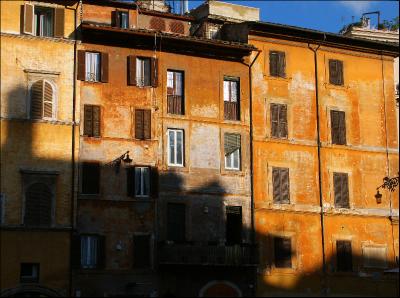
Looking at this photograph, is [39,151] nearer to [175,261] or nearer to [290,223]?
[175,261]

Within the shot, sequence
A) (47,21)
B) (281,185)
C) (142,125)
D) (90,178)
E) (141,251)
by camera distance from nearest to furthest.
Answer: (90,178) → (141,251) → (47,21) → (142,125) → (281,185)

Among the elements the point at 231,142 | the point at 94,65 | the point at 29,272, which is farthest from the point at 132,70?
the point at 29,272

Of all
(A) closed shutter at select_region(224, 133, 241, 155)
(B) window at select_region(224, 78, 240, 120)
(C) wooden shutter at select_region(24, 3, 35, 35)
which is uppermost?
(C) wooden shutter at select_region(24, 3, 35, 35)

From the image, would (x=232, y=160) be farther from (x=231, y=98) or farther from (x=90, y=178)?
(x=90, y=178)

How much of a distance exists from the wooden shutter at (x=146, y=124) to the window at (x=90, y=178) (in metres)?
2.89

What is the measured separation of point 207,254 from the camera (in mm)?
39938

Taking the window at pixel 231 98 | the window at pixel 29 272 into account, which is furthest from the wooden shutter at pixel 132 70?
the window at pixel 29 272

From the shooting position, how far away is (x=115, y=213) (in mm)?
38906

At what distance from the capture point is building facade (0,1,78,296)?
36812 mm

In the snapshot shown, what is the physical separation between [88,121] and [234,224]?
8.99 metres

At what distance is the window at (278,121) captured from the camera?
1718 inches

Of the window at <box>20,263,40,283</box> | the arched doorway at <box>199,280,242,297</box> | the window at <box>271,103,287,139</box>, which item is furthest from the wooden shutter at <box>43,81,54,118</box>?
the window at <box>271,103,287,139</box>

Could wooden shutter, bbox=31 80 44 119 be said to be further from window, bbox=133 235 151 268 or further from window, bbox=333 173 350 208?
window, bbox=333 173 350 208

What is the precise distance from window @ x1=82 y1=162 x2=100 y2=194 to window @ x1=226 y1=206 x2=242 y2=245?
6.90 meters
